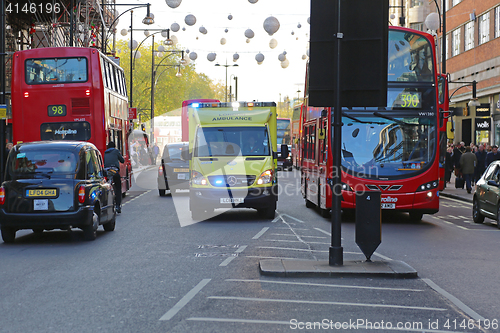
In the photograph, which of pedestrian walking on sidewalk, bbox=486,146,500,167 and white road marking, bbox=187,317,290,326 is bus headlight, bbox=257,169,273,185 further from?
pedestrian walking on sidewalk, bbox=486,146,500,167

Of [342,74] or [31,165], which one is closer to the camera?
[342,74]

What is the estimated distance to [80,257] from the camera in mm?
10414

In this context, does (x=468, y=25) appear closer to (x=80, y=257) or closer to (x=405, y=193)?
(x=405, y=193)

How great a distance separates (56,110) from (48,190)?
8.13 meters

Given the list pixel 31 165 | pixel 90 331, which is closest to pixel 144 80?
pixel 31 165

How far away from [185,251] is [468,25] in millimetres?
36149

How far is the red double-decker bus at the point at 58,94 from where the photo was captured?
63.2 ft

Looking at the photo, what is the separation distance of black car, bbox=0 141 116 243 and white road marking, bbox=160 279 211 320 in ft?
14.2

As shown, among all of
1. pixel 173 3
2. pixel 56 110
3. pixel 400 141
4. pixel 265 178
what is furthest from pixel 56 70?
pixel 400 141

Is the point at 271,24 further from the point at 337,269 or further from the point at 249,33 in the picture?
the point at 337,269

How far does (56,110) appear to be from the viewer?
63.8 ft

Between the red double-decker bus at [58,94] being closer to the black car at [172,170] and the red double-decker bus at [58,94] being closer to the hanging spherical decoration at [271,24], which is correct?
the black car at [172,170]

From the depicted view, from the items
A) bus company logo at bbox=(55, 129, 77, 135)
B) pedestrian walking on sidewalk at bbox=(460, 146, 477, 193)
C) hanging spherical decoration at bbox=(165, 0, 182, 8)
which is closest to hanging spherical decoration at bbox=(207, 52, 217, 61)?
hanging spherical decoration at bbox=(165, 0, 182, 8)

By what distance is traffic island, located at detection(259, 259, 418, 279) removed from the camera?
8648 mm
